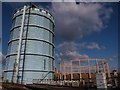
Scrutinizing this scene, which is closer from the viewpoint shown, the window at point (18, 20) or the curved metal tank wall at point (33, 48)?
the curved metal tank wall at point (33, 48)

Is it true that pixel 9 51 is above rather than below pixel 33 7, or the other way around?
below

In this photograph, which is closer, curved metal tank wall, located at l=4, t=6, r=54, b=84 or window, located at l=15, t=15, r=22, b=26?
curved metal tank wall, located at l=4, t=6, r=54, b=84

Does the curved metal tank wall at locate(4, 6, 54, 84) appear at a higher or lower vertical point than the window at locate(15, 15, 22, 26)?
lower

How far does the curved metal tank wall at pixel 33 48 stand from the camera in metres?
24.7

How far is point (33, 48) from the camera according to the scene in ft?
83.1

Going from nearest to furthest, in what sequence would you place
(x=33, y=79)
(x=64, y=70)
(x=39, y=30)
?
(x=33, y=79)
(x=39, y=30)
(x=64, y=70)

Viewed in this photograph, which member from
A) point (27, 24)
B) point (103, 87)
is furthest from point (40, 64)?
point (103, 87)

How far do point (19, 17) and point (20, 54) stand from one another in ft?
25.6

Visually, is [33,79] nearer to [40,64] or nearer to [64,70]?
[40,64]

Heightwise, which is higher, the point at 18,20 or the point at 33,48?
the point at 18,20

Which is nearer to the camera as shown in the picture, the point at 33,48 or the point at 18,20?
the point at 33,48

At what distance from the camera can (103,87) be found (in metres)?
7.64

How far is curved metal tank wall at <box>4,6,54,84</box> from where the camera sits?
971 inches

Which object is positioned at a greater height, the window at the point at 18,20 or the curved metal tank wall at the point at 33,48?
the window at the point at 18,20
